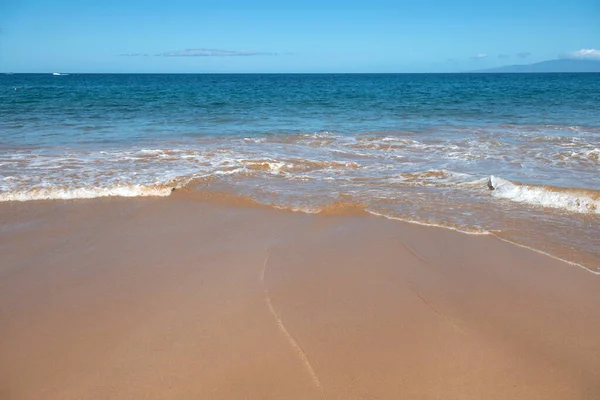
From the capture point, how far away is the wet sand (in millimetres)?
2824

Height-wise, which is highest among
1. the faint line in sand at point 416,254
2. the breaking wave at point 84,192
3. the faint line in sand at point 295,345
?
the breaking wave at point 84,192

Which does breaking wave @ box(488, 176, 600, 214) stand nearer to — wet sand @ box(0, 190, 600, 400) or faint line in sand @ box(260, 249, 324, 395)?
wet sand @ box(0, 190, 600, 400)

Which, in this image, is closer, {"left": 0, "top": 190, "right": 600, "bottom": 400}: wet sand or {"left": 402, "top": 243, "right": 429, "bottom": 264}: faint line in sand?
{"left": 0, "top": 190, "right": 600, "bottom": 400}: wet sand

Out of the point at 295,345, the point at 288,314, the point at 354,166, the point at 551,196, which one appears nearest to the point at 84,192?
the point at 288,314

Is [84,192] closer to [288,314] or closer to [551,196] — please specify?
[288,314]

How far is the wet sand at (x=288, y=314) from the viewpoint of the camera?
282 cm

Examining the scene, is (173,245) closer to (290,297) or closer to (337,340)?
(290,297)

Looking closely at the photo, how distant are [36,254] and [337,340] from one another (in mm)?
3677

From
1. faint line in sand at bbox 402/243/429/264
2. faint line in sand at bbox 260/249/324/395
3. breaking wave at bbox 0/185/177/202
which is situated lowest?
faint line in sand at bbox 260/249/324/395

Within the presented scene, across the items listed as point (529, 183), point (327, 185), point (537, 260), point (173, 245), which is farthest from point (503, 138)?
point (173, 245)

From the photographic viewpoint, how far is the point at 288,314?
142 inches

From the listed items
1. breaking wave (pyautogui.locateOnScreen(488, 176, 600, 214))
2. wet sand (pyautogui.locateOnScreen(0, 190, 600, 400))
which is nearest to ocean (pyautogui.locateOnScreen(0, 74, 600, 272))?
breaking wave (pyautogui.locateOnScreen(488, 176, 600, 214))

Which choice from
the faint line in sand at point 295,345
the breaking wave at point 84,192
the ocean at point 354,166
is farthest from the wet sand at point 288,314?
the breaking wave at point 84,192

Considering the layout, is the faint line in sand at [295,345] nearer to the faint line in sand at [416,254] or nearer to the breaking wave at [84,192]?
the faint line in sand at [416,254]
